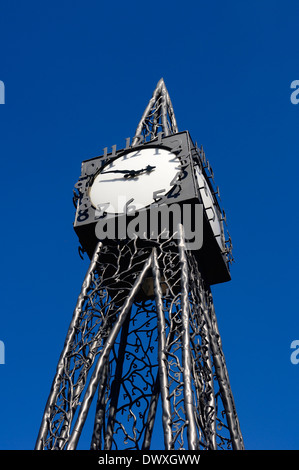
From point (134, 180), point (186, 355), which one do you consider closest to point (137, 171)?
point (134, 180)

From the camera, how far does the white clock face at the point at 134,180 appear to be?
8.12m

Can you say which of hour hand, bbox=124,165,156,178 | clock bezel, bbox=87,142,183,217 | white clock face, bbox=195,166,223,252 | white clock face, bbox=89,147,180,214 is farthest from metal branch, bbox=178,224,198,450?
hour hand, bbox=124,165,156,178

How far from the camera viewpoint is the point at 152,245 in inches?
308

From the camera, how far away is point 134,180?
27.8ft

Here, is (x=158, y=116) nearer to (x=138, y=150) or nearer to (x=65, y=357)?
(x=138, y=150)

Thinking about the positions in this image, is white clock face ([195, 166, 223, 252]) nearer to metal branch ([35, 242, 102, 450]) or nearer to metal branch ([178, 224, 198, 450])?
metal branch ([178, 224, 198, 450])

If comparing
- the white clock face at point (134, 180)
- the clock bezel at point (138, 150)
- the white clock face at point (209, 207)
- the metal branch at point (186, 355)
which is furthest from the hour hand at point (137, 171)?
the metal branch at point (186, 355)

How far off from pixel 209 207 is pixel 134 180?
112cm

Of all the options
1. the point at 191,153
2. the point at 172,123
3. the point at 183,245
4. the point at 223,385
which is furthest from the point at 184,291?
the point at 172,123

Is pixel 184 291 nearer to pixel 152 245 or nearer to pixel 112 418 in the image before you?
pixel 152 245

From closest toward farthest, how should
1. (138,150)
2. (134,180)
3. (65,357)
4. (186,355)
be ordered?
(186,355) → (65,357) → (134,180) → (138,150)

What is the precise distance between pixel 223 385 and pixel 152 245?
6.40 feet
